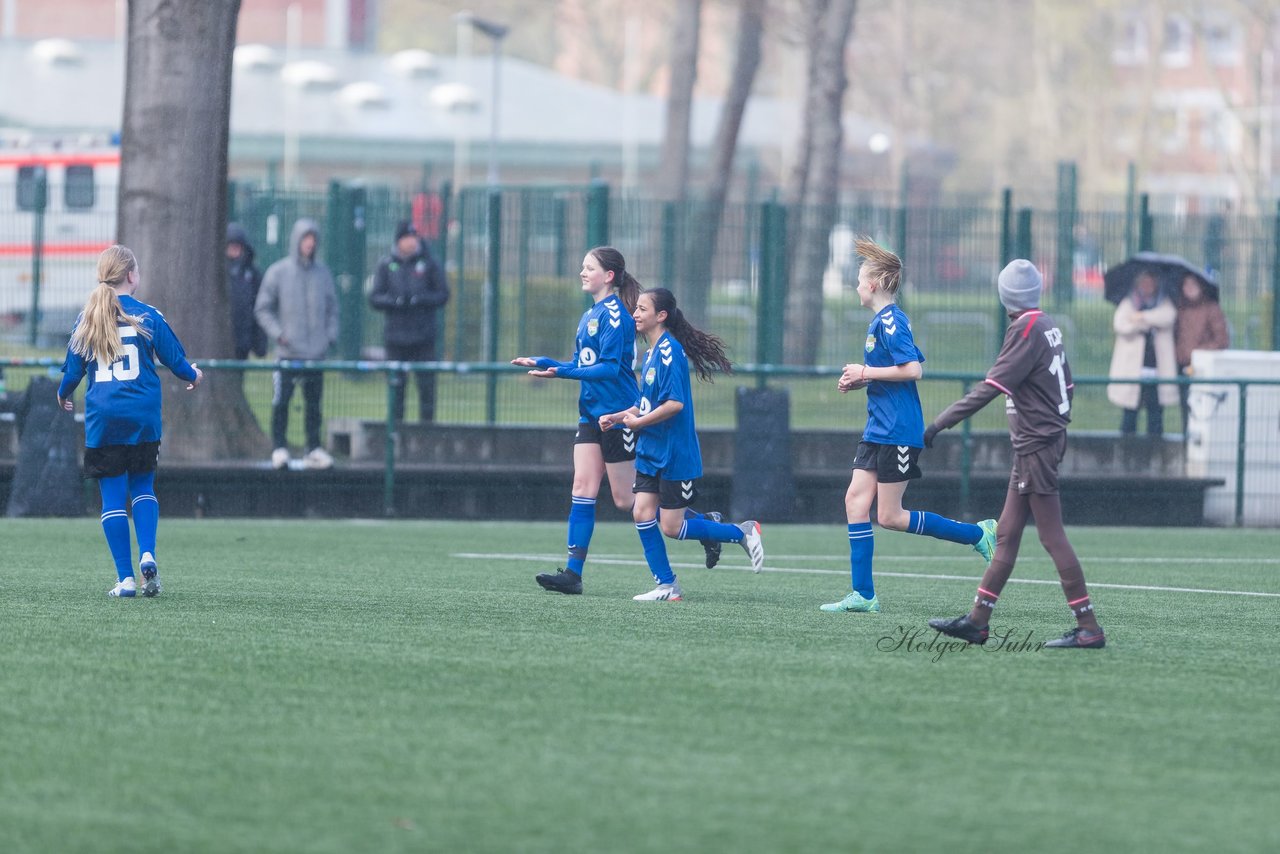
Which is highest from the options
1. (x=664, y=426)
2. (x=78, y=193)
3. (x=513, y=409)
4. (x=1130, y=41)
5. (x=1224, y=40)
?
(x=1130, y=41)

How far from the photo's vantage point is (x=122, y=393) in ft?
31.7

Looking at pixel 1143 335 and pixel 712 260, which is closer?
pixel 1143 335

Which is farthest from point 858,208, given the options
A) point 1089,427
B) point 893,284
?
point 893,284

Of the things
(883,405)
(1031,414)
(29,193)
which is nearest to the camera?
(1031,414)

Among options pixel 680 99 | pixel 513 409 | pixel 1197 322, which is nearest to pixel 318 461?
pixel 513 409

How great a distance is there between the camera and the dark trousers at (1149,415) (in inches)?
667

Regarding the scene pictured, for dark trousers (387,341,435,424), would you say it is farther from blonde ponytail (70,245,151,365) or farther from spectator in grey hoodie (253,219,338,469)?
blonde ponytail (70,245,151,365)

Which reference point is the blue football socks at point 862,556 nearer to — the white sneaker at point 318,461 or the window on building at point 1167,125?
the white sneaker at point 318,461

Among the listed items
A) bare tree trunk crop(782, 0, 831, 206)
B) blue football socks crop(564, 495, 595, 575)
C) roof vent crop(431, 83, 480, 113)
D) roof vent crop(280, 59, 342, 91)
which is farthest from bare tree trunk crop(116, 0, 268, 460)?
roof vent crop(280, 59, 342, 91)

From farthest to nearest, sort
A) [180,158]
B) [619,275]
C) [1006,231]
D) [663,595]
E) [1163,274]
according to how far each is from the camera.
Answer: [1006,231] → [1163,274] → [180,158] → [619,275] → [663,595]

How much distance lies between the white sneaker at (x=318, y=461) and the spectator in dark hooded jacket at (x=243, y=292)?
2181 millimetres

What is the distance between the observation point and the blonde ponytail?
9547 mm

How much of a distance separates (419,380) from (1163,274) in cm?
668

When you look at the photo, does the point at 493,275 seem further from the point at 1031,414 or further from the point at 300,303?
the point at 1031,414
